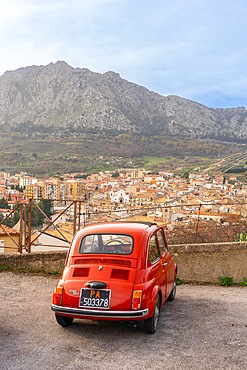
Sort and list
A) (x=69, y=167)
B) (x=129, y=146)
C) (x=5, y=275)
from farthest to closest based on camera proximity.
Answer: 1. (x=129, y=146)
2. (x=69, y=167)
3. (x=5, y=275)

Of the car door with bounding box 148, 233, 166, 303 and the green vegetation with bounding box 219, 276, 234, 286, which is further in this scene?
the green vegetation with bounding box 219, 276, 234, 286

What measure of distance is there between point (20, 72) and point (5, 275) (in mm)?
183191

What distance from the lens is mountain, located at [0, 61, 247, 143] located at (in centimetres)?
13512

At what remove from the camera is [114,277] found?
5.35 meters

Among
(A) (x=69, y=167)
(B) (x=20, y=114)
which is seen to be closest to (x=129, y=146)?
(A) (x=69, y=167)

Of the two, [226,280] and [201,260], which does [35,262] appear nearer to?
[201,260]

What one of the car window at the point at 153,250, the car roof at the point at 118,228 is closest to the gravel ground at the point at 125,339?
the car window at the point at 153,250

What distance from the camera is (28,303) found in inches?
265

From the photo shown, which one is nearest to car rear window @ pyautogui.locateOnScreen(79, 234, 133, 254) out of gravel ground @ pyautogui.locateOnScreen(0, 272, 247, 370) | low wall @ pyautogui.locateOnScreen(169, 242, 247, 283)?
gravel ground @ pyautogui.locateOnScreen(0, 272, 247, 370)

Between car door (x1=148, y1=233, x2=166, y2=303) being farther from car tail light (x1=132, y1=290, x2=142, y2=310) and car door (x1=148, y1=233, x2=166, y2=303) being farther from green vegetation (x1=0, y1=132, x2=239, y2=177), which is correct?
green vegetation (x1=0, y1=132, x2=239, y2=177)

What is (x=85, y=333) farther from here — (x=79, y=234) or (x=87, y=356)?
(x=79, y=234)

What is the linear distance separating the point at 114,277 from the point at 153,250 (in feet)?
3.23

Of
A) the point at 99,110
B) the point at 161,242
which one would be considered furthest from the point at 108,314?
the point at 99,110

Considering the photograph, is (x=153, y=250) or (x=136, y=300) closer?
(x=136, y=300)
